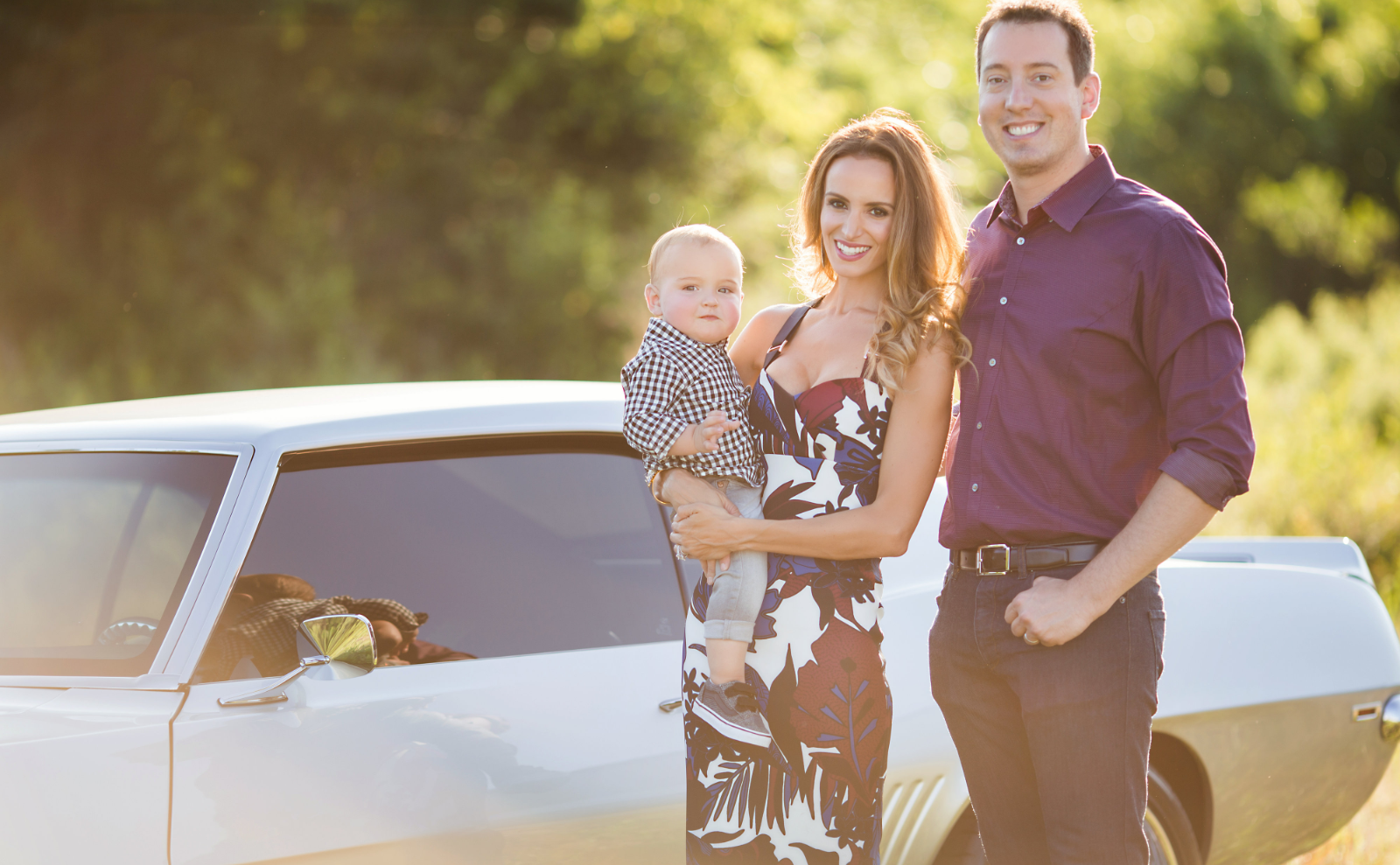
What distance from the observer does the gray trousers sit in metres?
2.34

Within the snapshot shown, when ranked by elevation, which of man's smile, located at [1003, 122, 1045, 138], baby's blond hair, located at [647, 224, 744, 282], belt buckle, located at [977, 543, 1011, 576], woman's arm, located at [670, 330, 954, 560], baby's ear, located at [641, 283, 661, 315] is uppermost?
man's smile, located at [1003, 122, 1045, 138]

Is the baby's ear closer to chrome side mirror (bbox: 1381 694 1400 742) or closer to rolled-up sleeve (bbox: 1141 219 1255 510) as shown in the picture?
rolled-up sleeve (bbox: 1141 219 1255 510)

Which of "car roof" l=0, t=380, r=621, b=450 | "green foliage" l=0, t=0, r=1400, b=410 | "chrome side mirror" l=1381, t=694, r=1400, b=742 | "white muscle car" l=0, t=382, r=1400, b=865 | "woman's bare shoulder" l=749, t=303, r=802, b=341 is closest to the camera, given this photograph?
"white muscle car" l=0, t=382, r=1400, b=865

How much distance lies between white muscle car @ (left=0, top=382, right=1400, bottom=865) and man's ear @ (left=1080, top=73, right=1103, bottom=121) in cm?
110

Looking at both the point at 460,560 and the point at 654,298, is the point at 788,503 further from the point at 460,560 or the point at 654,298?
the point at 460,560

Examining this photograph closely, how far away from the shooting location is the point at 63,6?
37.1 feet

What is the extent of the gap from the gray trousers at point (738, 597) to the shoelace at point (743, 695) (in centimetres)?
8

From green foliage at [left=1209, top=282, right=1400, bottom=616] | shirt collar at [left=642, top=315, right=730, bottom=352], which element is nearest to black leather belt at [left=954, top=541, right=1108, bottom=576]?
shirt collar at [left=642, top=315, right=730, bottom=352]

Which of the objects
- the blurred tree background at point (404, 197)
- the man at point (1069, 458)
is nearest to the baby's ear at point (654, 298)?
the man at point (1069, 458)

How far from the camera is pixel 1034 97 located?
2.30 metres

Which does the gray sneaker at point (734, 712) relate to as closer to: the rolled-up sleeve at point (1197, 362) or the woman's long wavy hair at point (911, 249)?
the woman's long wavy hair at point (911, 249)

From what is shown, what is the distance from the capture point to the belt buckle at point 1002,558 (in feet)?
7.41

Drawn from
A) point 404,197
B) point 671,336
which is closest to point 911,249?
point 671,336

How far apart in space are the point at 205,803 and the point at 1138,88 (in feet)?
110
